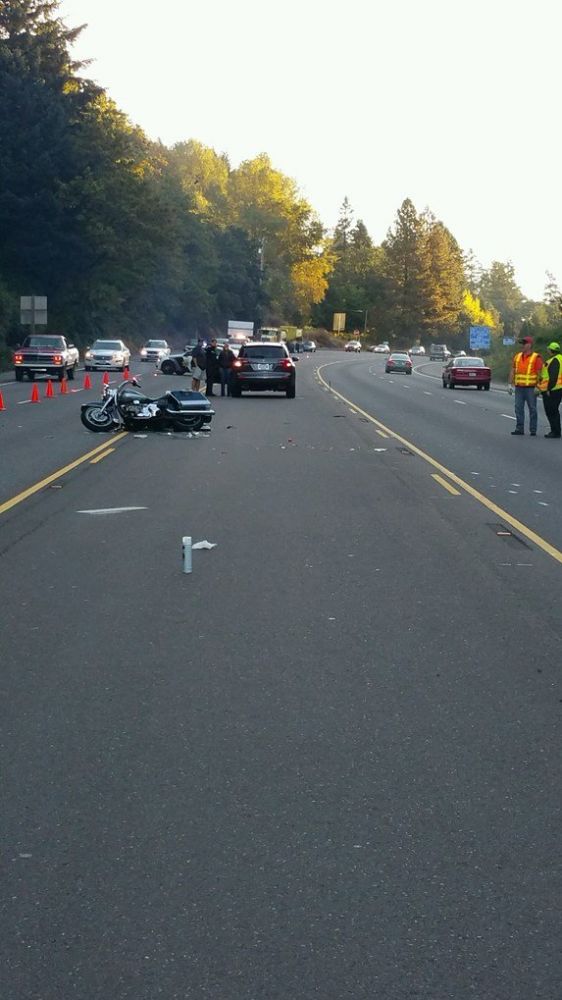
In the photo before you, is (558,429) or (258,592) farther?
(558,429)

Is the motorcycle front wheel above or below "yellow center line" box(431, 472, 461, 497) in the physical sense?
below

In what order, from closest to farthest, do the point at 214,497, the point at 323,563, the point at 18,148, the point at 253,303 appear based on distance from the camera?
the point at 323,563
the point at 214,497
the point at 18,148
the point at 253,303

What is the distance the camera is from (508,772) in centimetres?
584

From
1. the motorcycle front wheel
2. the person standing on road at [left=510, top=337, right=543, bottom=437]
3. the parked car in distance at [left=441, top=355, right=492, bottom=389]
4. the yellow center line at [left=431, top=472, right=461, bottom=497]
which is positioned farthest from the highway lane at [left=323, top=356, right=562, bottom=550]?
the parked car in distance at [left=441, top=355, right=492, bottom=389]

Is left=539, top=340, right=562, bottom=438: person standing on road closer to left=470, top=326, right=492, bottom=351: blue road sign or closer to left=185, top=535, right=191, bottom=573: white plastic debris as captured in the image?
left=185, top=535, right=191, bottom=573: white plastic debris

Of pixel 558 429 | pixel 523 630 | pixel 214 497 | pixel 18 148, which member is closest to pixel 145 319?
pixel 18 148

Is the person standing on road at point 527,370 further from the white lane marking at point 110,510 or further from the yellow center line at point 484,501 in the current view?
the white lane marking at point 110,510

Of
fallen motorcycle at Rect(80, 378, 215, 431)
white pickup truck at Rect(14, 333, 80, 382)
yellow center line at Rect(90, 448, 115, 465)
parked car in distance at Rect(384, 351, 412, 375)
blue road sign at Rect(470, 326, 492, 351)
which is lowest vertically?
parked car in distance at Rect(384, 351, 412, 375)

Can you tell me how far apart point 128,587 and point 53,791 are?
4436 millimetres

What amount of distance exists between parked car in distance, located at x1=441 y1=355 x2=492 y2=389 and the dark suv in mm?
19671

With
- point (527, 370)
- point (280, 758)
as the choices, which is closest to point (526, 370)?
point (527, 370)

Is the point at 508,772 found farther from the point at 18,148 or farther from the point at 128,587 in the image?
the point at 18,148

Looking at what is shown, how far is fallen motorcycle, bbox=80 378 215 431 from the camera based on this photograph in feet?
81.8

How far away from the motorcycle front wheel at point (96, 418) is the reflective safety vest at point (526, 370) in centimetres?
773
